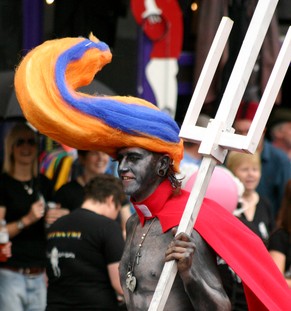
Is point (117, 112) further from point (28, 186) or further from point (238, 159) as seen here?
point (238, 159)

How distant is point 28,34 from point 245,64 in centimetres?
532

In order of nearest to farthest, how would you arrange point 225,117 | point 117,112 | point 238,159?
1. point 225,117
2. point 117,112
3. point 238,159

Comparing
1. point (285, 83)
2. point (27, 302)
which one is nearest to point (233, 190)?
point (27, 302)

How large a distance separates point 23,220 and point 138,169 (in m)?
3.26

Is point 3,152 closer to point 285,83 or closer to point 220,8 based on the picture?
point 220,8

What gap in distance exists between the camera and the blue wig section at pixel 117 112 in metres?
5.60

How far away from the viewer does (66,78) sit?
5680 mm

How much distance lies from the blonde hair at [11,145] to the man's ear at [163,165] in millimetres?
3431

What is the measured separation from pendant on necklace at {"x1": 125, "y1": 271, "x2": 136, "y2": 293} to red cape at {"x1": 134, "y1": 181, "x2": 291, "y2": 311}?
0.93 feet

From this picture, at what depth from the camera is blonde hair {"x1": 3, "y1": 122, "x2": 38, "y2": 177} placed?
9.10 metres

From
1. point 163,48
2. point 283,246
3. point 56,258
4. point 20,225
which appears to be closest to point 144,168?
point 56,258

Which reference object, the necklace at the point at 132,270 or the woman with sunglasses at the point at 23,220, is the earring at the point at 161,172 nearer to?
the necklace at the point at 132,270

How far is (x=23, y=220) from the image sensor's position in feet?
29.1

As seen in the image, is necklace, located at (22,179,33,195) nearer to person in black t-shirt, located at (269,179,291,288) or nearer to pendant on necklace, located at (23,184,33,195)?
pendant on necklace, located at (23,184,33,195)
